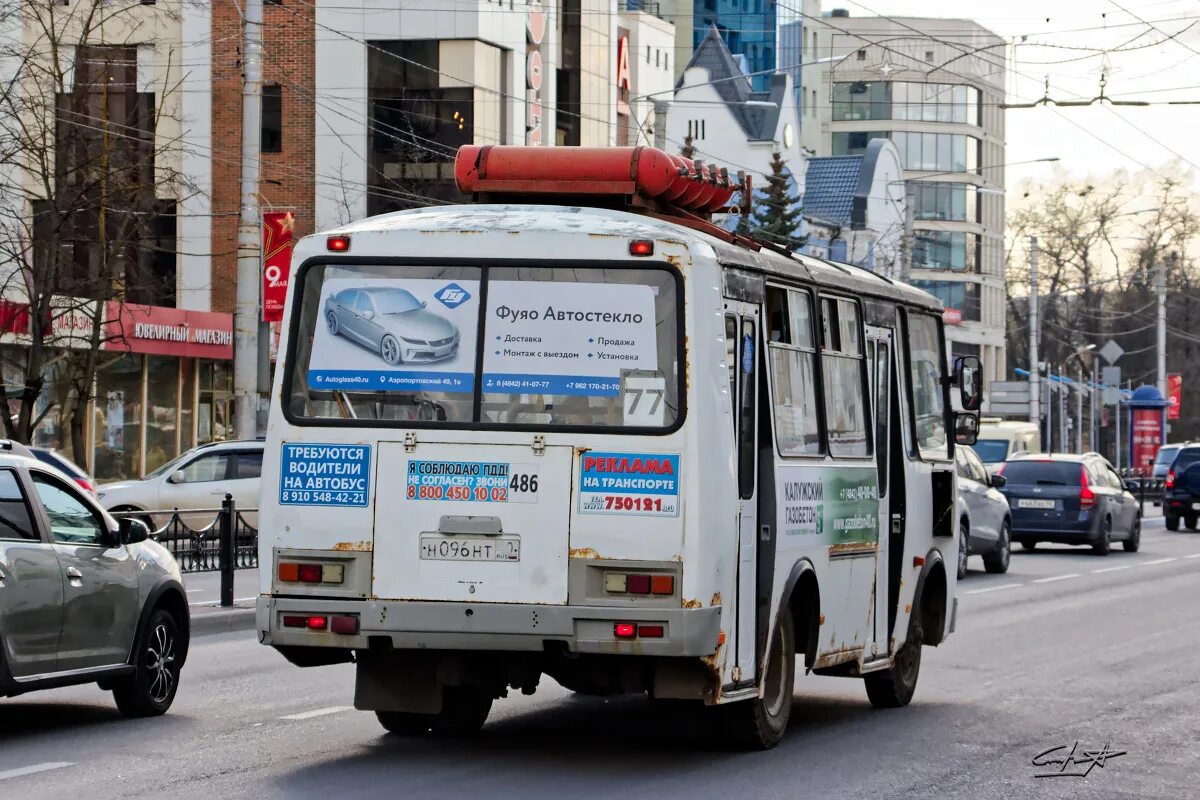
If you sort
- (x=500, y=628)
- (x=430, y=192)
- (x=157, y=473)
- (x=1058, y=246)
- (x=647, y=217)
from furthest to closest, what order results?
(x=1058, y=246), (x=430, y=192), (x=157, y=473), (x=647, y=217), (x=500, y=628)

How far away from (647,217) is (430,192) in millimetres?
43024

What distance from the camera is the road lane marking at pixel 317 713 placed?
40.5ft

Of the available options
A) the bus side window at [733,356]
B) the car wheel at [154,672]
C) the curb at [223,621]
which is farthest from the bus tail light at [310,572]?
the curb at [223,621]

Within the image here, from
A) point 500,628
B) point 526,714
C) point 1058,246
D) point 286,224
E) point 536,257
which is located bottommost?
point 526,714

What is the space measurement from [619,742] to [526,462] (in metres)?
2.19

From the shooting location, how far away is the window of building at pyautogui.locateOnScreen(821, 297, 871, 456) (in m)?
11.6

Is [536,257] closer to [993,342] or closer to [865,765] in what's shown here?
[865,765]

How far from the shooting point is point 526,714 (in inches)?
495

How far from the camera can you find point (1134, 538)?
35.8 m

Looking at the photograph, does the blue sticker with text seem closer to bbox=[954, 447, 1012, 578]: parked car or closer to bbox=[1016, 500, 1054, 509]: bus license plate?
bbox=[954, 447, 1012, 578]: parked car

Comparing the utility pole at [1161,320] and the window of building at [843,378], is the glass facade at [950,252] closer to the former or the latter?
the utility pole at [1161,320]

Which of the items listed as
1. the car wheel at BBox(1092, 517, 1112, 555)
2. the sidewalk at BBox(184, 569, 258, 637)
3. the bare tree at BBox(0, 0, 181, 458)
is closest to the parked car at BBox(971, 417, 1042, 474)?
the car wheel at BBox(1092, 517, 1112, 555)

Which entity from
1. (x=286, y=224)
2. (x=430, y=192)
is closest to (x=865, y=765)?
(x=286, y=224)
